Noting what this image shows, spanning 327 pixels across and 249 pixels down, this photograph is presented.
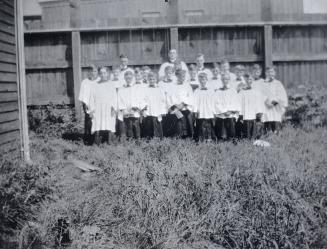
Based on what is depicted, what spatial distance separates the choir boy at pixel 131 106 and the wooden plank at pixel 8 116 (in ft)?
7.48

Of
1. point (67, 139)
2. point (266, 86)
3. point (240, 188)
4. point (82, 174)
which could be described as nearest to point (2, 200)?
point (82, 174)

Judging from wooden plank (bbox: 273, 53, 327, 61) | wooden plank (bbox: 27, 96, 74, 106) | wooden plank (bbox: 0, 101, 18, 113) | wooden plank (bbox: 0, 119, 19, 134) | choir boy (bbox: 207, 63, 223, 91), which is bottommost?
wooden plank (bbox: 0, 119, 19, 134)

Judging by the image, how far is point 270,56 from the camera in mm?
10656

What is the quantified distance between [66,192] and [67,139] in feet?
13.2

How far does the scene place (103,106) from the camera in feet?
28.0

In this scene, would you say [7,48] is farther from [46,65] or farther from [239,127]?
[239,127]

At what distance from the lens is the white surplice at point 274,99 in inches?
351

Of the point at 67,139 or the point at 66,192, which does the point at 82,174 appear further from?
the point at 67,139

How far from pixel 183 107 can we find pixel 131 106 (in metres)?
1.07

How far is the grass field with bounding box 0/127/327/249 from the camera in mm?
3793

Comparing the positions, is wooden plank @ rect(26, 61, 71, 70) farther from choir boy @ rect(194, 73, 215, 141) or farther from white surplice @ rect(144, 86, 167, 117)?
choir boy @ rect(194, 73, 215, 141)

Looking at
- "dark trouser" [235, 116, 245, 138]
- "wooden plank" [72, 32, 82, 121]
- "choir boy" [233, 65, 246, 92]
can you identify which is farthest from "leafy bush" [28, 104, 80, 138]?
"choir boy" [233, 65, 246, 92]

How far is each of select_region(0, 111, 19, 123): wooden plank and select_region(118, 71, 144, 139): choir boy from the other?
89.8 inches

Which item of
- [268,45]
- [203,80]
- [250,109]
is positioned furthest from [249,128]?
[268,45]
